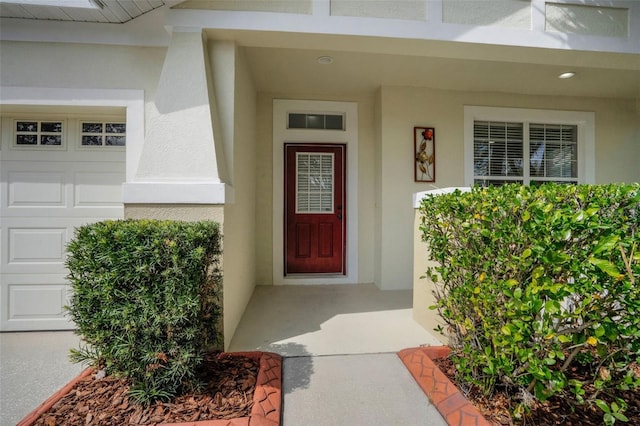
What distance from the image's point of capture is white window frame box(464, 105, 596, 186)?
4.10 metres

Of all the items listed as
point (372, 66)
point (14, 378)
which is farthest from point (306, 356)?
point (372, 66)

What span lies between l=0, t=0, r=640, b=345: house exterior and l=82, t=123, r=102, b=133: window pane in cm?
1

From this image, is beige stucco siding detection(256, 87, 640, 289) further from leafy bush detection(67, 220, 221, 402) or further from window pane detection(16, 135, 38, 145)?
leafy bush detection(67, 220, 221, 402)

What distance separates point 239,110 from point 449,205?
7.10 feet

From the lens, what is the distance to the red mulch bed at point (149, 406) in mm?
1475

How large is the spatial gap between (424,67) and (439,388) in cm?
342

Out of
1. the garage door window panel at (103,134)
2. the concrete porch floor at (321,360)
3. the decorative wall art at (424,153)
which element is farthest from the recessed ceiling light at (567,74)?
the garage door window panel at (103,134)

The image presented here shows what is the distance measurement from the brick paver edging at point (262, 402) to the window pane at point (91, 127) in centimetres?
220

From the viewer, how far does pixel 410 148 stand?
3953mm

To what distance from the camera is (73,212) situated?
8.86ft

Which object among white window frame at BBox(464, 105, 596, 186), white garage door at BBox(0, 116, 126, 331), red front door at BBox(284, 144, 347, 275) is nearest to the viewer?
white garage door at BBox(0, 116, 126, 331)

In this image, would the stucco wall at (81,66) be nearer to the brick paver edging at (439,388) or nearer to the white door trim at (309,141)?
the white door trim at (309,141)

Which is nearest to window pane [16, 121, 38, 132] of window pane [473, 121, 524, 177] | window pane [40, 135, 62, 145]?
window pane [40, 135, 62, 145]

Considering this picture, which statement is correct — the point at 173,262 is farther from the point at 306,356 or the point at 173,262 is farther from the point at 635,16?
the point at 635,16
